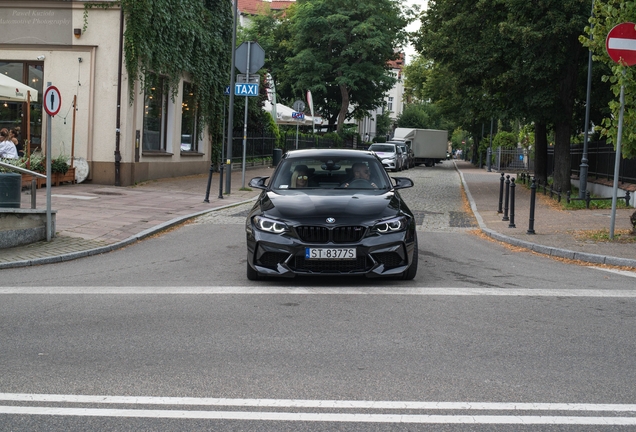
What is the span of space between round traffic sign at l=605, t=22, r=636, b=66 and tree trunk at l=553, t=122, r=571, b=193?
12.1m

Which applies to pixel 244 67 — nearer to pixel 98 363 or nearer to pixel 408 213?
pixel 408 213

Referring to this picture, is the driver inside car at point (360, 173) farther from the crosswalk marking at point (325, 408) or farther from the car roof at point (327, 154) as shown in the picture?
the crosswalk marking at point (325, 408)

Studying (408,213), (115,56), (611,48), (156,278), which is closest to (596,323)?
(408,213)

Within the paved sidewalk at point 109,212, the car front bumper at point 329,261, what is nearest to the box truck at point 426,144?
the paved sidewalk at point 109,212

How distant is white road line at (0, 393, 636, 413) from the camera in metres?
4.52

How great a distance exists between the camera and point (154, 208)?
16969 millimetres

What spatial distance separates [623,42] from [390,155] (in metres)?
29.6

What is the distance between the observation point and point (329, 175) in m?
9.89

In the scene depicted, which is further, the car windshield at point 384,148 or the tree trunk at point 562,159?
the car windshield at point 384,148

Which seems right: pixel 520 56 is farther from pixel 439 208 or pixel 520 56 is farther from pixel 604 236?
pixel 604 236

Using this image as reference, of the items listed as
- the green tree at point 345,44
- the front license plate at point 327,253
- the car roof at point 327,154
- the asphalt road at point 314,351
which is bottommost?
the asphalt road at point 314,351

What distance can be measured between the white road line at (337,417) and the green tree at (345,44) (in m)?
54.5

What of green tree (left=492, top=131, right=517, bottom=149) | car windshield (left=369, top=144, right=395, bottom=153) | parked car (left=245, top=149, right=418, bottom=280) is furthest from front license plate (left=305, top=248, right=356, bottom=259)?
green tree (left=492, top=131, right=517, bottom=149)

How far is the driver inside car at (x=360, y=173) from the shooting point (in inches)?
384
